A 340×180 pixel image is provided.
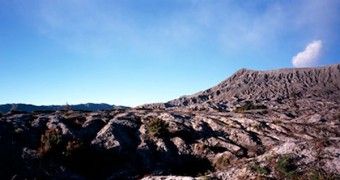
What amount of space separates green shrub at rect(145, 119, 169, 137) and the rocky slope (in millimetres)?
106

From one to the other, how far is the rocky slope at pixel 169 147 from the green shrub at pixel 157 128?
0.11m

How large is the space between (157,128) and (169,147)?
2.93 m

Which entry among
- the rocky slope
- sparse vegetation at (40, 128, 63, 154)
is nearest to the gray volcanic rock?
the rocky slope

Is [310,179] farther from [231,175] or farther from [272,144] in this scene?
[272,144]

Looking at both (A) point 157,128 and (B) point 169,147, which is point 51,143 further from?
(B) point 169,147

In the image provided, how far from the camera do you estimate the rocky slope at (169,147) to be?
53.3 ft

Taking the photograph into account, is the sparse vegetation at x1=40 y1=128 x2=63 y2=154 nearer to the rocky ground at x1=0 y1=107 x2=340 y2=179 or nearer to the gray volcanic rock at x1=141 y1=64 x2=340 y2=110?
the rocky ground at x1=0 y1=107 x2=340 y2=179

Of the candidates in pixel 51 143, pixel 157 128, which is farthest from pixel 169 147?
pixel 51 143

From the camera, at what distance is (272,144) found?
1005 inches

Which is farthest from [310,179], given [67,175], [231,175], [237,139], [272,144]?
[67,175]

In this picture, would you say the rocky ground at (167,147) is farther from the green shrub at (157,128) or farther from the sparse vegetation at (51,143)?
the green shrub at (157,128)

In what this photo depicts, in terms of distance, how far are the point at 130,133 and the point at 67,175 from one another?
30.7 ft

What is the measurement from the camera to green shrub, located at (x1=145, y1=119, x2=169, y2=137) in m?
28.5

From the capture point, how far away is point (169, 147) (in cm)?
2664
